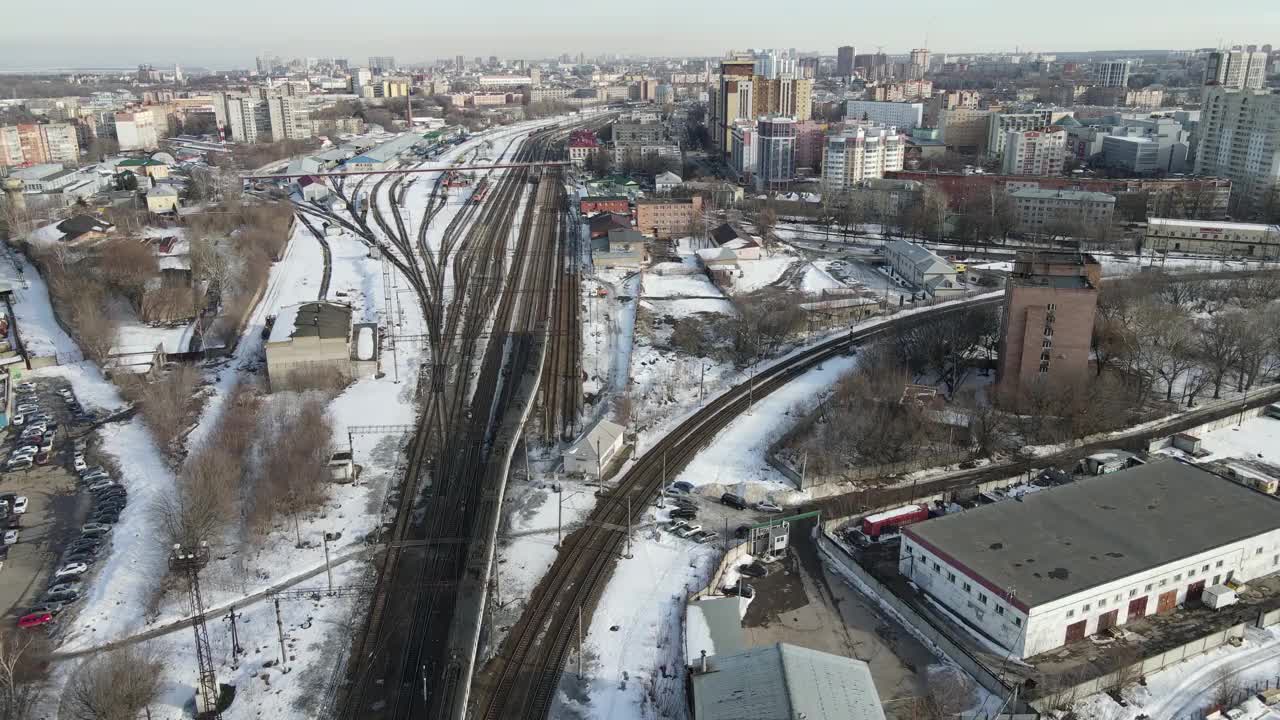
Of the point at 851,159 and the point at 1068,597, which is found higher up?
the point at 851,159

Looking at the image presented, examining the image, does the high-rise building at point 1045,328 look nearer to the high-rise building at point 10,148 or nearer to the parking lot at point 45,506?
the parking lot at point 45,506

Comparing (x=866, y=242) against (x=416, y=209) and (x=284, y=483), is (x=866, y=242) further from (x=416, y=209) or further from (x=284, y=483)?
(x=284, y=483)

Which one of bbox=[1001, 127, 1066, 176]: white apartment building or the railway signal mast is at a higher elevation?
bbox=[1001, 127, 1066, 176]: white apartment building

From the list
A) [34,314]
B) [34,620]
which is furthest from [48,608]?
[34,314]

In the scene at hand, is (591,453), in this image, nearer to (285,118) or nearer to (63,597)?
(63,597)

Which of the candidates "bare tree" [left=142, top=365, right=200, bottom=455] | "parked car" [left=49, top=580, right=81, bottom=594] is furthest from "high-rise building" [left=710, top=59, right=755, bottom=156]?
"parked car" [left=49, top=580, right=81, bottom=594]

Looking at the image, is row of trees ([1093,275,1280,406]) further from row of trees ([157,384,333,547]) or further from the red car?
the red car

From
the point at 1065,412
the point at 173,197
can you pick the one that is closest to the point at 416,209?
the point at 173,197
